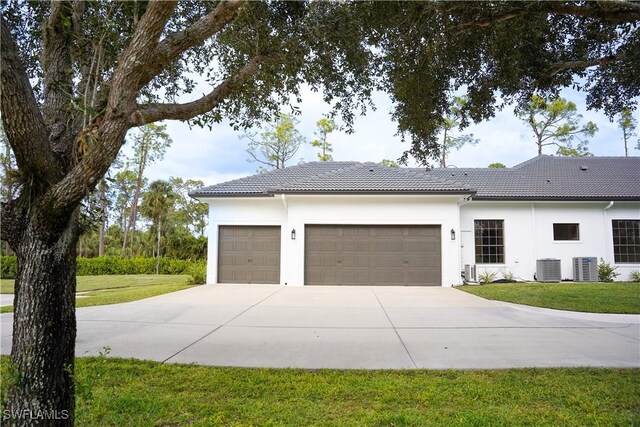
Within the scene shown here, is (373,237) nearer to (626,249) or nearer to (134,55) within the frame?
(626,249)

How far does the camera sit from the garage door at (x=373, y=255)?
14445 mm

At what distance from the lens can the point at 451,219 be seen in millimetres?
14555

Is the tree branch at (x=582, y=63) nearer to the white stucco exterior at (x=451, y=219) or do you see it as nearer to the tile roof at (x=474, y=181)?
the tile roof at (x=474, y=181)

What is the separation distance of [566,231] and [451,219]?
17.9 ft

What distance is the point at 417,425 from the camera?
3.37 meters

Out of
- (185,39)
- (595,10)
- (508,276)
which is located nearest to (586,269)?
(508,276)

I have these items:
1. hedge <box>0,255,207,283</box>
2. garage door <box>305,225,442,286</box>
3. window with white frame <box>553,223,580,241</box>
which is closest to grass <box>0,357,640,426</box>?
garage door <box>305,225,442,286</box>

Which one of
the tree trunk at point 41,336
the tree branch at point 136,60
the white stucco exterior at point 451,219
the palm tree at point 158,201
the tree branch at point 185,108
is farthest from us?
the palm tree at point 158,201

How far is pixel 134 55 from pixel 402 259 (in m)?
12.8

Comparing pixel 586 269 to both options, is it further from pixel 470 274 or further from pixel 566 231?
pixel 470 274

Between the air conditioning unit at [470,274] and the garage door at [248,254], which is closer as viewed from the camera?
the air conditioning unit at [470,274]

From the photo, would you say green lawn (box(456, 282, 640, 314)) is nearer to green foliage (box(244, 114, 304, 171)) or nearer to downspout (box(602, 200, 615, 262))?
downspout (box(602, 200, 615, 262))

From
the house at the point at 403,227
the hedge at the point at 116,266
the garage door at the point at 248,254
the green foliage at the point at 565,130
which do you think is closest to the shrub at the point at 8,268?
the hedge at the point at 116,266

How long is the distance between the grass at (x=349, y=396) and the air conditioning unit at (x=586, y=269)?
1233 cm
